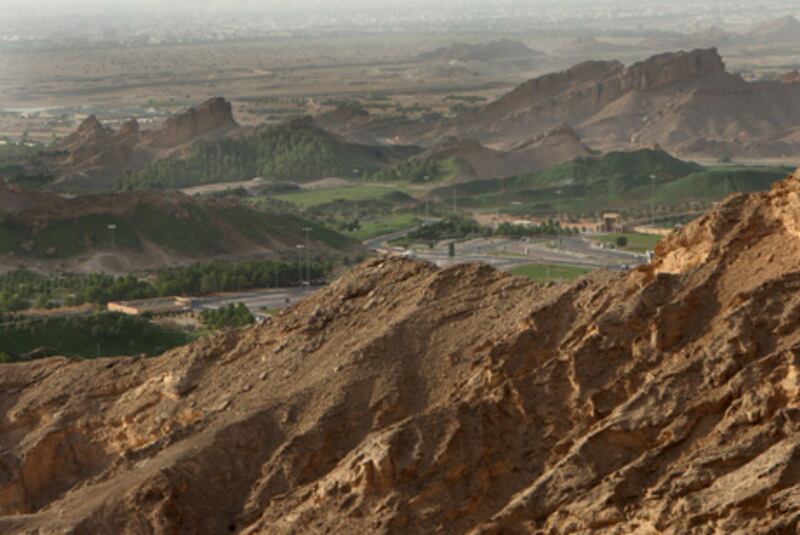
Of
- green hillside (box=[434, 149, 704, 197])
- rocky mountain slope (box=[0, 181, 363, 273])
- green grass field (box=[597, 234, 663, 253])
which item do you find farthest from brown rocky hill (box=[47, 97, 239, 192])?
green grass field (box=[597, 234, 663, 253])

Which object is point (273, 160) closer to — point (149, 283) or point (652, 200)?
point (652, 200)

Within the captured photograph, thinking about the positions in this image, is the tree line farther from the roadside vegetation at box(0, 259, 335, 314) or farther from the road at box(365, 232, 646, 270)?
the roadside vegetation at box(0, 259, 335, 314)

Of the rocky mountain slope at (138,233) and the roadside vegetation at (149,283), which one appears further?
the rocky mountain slope at (138,233)

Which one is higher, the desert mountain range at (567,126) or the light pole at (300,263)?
the light pole at (300,263)

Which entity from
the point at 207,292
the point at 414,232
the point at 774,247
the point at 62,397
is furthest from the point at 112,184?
the point at 774,247

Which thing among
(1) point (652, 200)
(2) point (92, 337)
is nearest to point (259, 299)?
(2) point (92, 337)

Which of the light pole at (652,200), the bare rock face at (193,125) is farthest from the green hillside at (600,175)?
the bare rock face at (193,125)

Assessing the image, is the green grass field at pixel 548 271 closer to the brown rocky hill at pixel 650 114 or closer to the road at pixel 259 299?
the road at pixel 259 299
